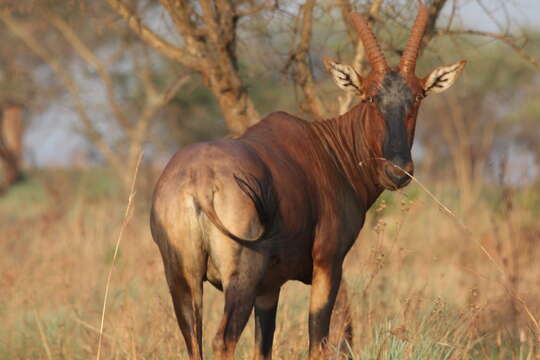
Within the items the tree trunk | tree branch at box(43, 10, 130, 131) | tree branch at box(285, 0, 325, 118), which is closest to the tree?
tree branch at box(43, 10, 130, 131)

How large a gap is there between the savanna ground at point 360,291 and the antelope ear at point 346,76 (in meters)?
0.81

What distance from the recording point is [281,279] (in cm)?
461

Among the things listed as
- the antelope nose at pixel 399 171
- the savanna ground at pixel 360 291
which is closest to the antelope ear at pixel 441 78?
the antelope nose at pixel 399 171

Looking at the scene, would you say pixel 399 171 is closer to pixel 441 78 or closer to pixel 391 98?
pixel 391 98

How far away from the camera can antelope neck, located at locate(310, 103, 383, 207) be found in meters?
5.22

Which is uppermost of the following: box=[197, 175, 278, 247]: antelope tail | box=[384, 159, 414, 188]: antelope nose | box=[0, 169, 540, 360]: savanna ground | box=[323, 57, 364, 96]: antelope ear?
box=[323, 57, 364, 96]: antelope ear

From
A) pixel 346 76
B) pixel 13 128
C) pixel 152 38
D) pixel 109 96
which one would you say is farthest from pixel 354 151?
pixel 13 128

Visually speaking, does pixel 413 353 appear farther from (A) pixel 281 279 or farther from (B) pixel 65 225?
(B) pixel 65 225

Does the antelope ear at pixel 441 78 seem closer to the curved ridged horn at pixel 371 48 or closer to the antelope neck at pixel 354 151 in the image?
the curved ridged horn at pixel 371 48

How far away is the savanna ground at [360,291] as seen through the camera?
553 centimetres

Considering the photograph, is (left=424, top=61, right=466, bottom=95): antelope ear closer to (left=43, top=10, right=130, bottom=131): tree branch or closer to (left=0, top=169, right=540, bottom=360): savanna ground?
(left=0, top=169, right=540, bottom=360): savanna ground

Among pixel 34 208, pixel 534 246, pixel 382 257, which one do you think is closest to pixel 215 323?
pixel 382 257

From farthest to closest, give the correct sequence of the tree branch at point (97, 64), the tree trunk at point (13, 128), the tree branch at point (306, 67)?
the tree trunk at point (13, 128) → the tree branch at point (97, 64) → the tree branch at point (306, 67)

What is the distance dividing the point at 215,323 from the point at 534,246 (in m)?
5.46
